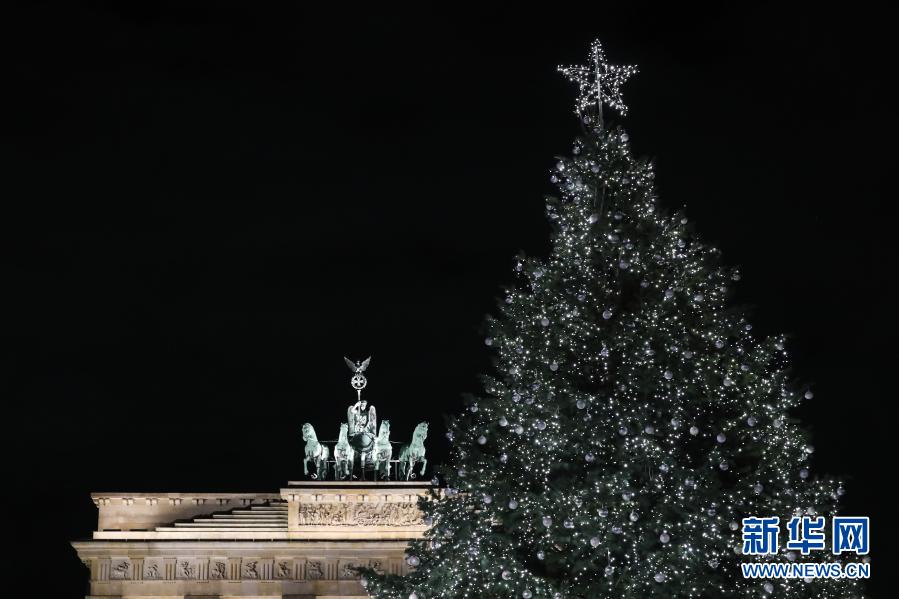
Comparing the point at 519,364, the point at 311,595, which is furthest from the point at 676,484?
the point at 311,595

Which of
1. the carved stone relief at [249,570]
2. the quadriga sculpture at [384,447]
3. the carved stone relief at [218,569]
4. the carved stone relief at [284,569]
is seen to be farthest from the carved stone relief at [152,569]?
the quadriga sculpture at [384,447]

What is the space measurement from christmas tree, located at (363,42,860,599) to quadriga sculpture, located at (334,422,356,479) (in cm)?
2251

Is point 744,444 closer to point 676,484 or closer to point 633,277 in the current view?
point 676,484

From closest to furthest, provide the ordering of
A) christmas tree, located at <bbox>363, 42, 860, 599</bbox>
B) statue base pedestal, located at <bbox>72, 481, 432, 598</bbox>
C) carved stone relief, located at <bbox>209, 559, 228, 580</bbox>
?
christmas tree, located at <bbox>363, 42, 860, 599</bbox>
statue base pedestal, located at <bbox>72, 481, 432, 598</bbox>
carved stone relief, located at <bbox>209, 559, 228, 580</bbox>

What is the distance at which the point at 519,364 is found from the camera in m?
16.1

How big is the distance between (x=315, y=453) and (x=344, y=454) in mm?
855

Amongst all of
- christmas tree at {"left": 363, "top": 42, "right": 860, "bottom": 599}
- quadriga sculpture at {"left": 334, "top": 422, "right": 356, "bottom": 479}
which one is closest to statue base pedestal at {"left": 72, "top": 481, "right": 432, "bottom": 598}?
quadriga sculpture at {"left": 334, "top": 422, "right": 356, "bottom": 479}

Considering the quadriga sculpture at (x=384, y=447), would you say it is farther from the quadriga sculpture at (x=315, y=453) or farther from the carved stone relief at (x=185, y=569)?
the carved stone relief at (x=185, y=569)

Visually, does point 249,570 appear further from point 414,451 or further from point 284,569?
point 414,451

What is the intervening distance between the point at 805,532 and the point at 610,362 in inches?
115

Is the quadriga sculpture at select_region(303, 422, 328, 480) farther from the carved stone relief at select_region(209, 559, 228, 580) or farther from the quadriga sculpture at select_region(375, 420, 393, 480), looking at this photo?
the carved stone relief at select_region(209, 559, 228, 580)

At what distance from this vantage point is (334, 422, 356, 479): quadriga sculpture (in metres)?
39.0

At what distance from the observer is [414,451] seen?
39.4m

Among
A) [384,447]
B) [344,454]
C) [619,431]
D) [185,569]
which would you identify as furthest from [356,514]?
[619,431]
